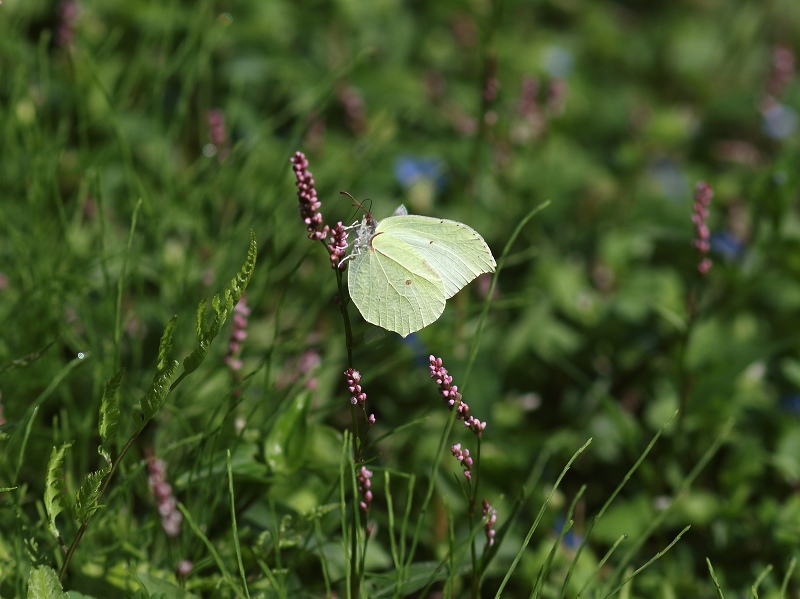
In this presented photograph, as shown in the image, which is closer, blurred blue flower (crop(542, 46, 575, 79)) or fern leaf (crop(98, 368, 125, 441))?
fern leaf (crop(98, 368, 125, 441))

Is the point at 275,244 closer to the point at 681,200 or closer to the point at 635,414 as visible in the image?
the point at 635,414

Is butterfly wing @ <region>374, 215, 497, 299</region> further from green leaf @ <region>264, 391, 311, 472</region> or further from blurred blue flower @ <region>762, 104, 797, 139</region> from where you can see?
blurred blue flower @ <region>762, 104, 797, 139</region>

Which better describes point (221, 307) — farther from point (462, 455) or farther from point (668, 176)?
point (668, 176)

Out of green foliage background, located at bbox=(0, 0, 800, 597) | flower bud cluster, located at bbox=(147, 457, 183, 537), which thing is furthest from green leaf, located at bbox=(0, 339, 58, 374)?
flower bud cluster, located at bbox=(147, 457, 183, 537)

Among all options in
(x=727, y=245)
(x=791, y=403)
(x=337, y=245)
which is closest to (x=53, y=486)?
(x=337, y=245)

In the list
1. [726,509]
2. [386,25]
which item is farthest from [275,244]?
[386,25]

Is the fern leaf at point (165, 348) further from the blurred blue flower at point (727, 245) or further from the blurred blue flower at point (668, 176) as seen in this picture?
A: the blurred blue flower at point (668, 176)

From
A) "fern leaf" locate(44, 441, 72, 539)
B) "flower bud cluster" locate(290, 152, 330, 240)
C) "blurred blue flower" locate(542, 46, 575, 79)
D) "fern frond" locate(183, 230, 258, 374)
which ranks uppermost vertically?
"flower bud cluster" locate(290, 152, 330, 240)
